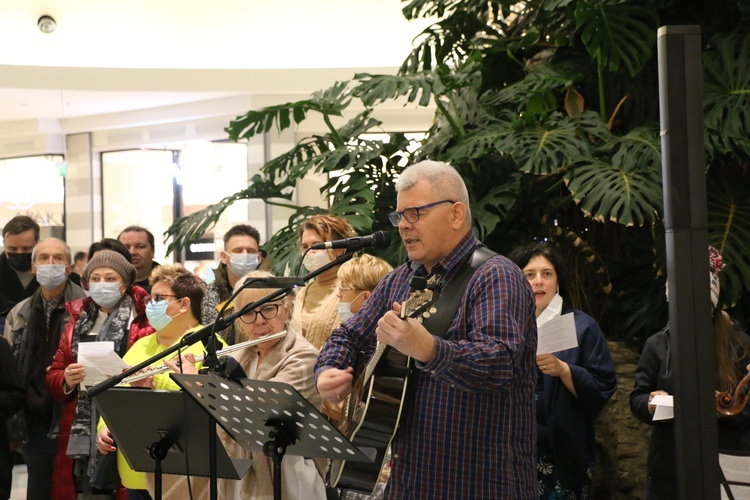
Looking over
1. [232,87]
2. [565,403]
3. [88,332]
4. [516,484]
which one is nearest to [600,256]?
[565,403]

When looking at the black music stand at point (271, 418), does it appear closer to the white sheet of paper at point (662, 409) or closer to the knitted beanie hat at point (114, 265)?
the white sheet of paper at point (662, 409)

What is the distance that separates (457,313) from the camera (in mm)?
3113

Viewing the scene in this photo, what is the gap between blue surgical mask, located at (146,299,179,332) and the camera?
5176mm

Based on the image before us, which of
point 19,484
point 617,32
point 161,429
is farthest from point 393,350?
point 19,484

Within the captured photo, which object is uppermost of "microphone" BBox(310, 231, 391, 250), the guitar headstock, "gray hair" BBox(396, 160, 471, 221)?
"gray hair" BBox(396, 160, 471, 221)

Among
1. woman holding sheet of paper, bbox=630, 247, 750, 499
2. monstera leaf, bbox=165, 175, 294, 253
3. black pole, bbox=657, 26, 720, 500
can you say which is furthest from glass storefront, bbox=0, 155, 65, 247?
black pole, bbox=657, 26, 720, 500

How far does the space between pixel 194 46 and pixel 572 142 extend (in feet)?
23.7

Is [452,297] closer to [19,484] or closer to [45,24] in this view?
[19,484]

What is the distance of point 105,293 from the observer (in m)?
5.82

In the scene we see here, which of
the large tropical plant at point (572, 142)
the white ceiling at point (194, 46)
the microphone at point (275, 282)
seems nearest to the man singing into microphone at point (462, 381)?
the microphone at point (275, 282)

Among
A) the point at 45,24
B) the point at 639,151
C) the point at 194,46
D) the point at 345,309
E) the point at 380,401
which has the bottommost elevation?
the point at 380,401

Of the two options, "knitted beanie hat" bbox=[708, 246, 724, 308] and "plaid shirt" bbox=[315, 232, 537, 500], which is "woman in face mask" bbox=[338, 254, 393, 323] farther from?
"plaid shirt" bbox=[315, 232, 537, 500]

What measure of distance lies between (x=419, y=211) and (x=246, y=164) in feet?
32.3

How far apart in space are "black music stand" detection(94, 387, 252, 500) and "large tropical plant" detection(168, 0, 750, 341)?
271 cm
